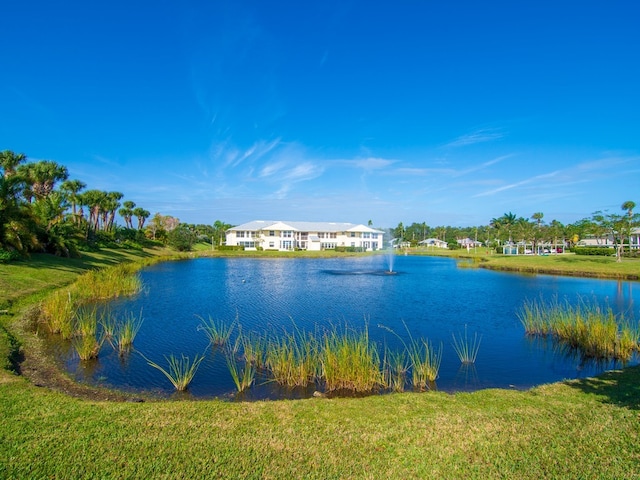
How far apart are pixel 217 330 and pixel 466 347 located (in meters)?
8.20

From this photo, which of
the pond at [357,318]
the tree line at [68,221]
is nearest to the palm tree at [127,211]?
the tree line at [68,221]

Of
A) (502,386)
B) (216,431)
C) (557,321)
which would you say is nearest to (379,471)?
(216,431)

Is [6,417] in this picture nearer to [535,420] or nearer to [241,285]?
[535,420]

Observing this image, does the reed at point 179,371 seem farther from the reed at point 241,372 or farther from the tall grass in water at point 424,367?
the tall grass in water at point 424,367

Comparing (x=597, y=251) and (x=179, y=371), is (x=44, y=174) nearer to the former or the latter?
(x=179, y=371)

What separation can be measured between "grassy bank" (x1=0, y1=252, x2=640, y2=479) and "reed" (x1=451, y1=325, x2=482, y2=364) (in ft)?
13.0

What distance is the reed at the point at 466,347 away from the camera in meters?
11.4

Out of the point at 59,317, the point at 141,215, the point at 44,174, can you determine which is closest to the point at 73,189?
the point at 44,174

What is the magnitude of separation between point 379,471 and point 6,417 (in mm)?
5251

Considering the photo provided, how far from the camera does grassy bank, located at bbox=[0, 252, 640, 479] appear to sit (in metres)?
4.79

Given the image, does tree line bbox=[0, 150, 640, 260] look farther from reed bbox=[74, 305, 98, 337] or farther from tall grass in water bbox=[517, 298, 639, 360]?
tall grass in water bbox=[517, 298, 639, 360]

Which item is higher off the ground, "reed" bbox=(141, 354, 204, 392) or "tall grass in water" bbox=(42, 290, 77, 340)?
"tall grass in water" bbox=(42, 290, 77, 340)

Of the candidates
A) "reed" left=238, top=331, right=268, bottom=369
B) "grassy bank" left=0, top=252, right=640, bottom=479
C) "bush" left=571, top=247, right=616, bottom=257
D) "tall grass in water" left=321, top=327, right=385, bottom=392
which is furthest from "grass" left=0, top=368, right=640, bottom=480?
"bush" left=571, top=247, right=616, bottom=257

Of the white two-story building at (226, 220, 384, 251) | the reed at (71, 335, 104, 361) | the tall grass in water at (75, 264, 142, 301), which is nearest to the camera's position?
the reed at (71, 335, 104, 361)
